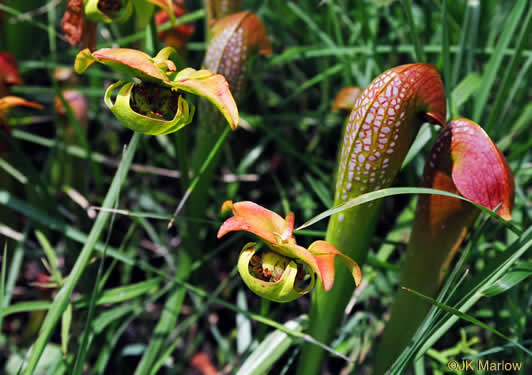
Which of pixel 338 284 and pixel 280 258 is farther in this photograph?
pixel 338 284

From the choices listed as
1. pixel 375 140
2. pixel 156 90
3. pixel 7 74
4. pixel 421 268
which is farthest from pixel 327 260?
pixel 7 74

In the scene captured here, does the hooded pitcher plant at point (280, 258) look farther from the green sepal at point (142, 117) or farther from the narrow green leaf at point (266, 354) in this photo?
the narrow green leaf at point (266, 354)

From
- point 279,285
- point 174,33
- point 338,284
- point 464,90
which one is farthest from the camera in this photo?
point 174,33

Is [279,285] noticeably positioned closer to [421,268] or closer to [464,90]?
[421,268]

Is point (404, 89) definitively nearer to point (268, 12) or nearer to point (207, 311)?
point (207, 311)

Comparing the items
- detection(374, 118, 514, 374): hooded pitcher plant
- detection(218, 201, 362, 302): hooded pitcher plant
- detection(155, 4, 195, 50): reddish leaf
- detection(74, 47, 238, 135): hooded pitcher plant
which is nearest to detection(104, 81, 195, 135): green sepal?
detection(74, 47, 238, 135): hooded pitcher plant

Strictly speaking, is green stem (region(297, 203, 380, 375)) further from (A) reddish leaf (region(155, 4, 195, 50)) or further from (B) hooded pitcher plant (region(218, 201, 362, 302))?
(A) reddish leaf (region(155, 4, 195, 50))

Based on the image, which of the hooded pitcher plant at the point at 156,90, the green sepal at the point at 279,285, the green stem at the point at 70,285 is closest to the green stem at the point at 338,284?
the green sepal at the point at 279,285
